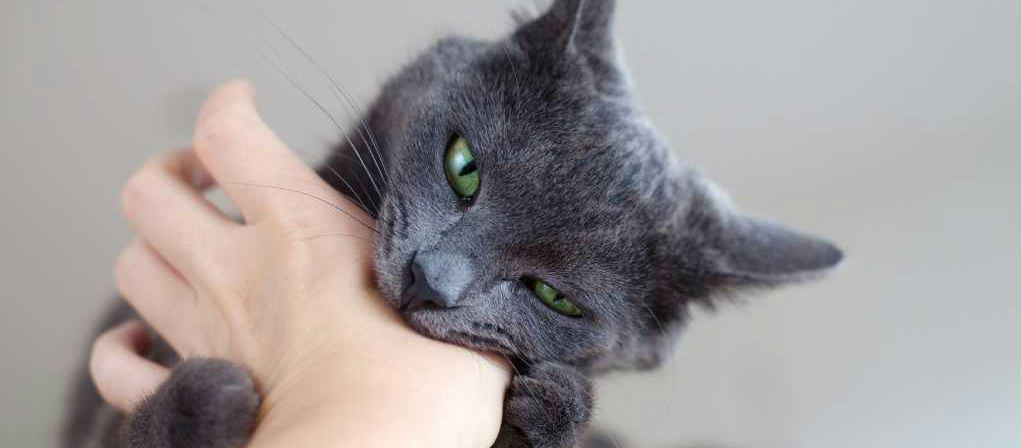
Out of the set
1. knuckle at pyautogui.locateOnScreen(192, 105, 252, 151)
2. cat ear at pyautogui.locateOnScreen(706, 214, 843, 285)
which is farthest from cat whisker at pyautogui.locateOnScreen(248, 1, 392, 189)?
cat ear at pyautogui.locateOnScreen(706, 214, 843, 285)

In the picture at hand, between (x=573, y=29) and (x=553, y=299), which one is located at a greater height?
(x=573, y=29)

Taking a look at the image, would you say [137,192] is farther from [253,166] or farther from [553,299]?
[553,299]

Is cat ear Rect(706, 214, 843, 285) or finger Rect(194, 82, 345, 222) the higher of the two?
cat ear Rect(706, 214, 843, 285)

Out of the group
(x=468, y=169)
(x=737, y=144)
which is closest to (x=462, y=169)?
(x=468, y=169)

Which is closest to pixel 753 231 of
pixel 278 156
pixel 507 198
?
pixel 507 198

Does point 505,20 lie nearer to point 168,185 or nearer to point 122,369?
point 168,185

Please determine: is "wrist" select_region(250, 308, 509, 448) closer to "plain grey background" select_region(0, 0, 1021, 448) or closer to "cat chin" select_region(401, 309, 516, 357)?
"cat chin" select_region(401, 309, 516, 357)

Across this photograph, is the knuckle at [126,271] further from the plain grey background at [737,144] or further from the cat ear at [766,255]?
the cat ear at [766,255]
